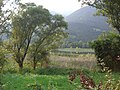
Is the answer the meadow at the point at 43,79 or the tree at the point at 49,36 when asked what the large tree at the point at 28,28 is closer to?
the tree at the point at 49,36

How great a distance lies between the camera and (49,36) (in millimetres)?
40375

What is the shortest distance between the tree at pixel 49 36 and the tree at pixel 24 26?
27.6 inches

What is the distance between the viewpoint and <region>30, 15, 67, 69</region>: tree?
39844mm

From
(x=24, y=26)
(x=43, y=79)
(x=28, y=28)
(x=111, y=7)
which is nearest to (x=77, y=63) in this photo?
(x=28, y=28)

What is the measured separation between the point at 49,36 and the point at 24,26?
3.37 metres

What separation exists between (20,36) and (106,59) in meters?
13.8

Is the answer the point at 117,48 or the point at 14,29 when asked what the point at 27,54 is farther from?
the point at 117,48

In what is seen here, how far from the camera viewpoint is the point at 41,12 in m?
39.5

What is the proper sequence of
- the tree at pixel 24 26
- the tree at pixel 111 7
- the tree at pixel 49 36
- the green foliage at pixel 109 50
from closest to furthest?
the tree at pixel 111 7
the green foliage at pixel 109 50
the tree at pixel 24 26
the tree at pixel 49 36

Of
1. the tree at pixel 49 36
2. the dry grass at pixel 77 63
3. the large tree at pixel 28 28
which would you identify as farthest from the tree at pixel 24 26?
the dry grass at pixel 77 63

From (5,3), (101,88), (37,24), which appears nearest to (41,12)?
(37,24)

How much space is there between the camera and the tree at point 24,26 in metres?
38.6

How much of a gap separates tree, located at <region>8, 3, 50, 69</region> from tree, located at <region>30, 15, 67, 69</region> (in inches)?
27.6

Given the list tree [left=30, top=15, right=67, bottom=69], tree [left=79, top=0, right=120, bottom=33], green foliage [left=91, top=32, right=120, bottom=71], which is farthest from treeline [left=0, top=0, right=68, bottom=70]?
tree [left=79, top=0, right=120, bottom=33]
